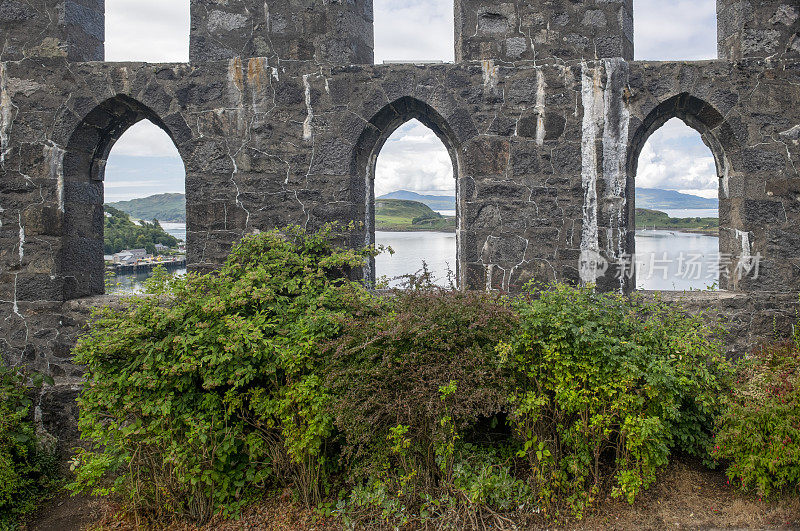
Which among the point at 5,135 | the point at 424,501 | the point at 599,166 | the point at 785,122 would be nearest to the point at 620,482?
the point at 424,501

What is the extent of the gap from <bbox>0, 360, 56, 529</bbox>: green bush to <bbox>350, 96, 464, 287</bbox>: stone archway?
3373 mm

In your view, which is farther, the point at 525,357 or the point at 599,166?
the point at 599,166

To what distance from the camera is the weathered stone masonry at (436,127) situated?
17.9 ft

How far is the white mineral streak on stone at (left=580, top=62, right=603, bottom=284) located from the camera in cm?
545

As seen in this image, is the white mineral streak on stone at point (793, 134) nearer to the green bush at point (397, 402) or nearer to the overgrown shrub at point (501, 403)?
the green bush at point (397, 402)

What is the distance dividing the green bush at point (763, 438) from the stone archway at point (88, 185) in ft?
18.0

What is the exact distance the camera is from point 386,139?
5.89 meters

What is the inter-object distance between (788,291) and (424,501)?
4437 millimetres

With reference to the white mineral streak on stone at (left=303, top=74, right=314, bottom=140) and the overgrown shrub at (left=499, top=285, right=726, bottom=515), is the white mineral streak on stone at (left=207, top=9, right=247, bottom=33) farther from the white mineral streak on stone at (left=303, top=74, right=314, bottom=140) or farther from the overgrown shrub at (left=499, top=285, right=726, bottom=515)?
the overgrown shrub at (left=499, top=285, right=726, bottom=515)

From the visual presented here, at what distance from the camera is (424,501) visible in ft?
12.3

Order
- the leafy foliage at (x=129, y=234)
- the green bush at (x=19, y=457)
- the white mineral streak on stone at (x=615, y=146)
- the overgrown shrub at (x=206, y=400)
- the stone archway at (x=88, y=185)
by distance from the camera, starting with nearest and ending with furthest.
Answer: the overgrown shrub at (x=206, y=400) < the green bush at (x=19, y=457) < the white mineral streak on stone at (x=615, y=146) < the stone archway at (x=88, y=185) < the leafy foliage at (x=129, y=234)

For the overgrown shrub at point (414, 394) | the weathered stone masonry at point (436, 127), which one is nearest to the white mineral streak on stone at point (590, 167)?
the weathered stone masonry at point (436, 127)

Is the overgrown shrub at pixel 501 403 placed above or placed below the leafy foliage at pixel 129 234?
below

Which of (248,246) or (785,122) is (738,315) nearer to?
(785,122)
